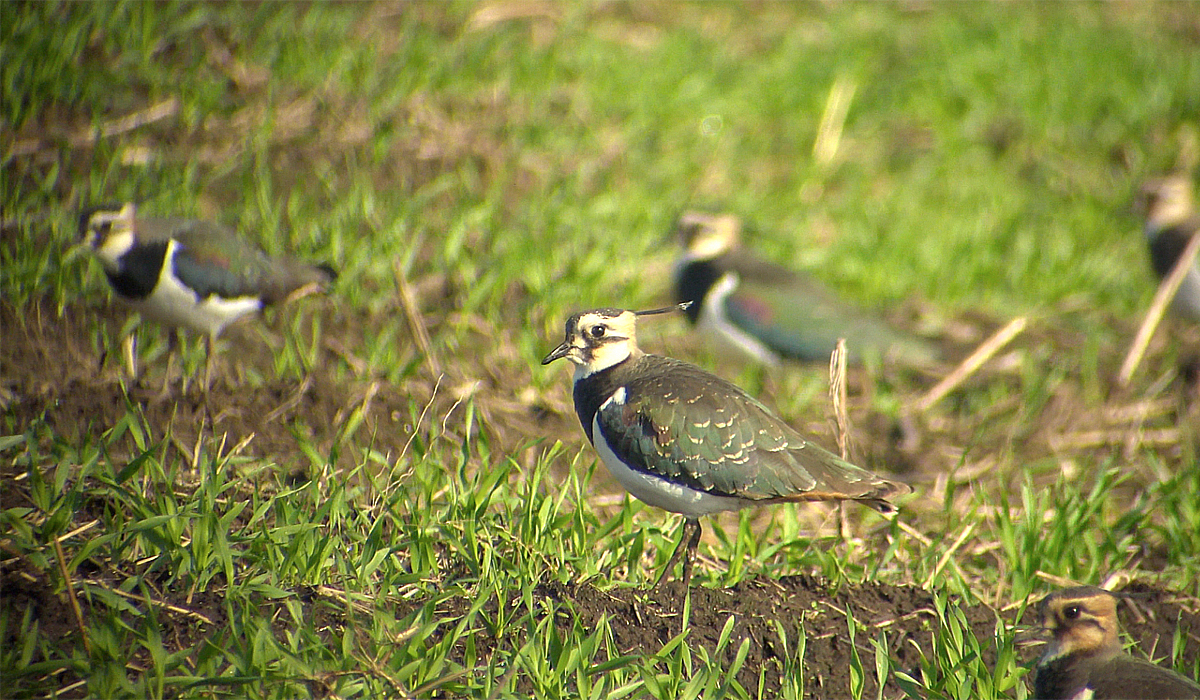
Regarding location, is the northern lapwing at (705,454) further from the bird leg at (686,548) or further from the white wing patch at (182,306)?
the white wing patch at (182,306)

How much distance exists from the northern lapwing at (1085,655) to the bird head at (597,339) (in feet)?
4.88

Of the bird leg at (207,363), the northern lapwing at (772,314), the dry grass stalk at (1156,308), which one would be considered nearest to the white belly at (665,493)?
the bird leg at (207,363)

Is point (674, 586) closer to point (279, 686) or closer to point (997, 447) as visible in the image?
point (279, 686)

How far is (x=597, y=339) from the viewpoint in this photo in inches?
141

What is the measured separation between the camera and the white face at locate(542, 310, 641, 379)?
3.55 metres

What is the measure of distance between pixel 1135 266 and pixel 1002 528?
12.7 ft

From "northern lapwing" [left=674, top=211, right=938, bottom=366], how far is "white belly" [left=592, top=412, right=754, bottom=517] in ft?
6.43

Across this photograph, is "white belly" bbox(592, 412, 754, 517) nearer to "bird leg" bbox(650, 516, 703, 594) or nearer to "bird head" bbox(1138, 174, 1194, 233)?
"bird leg" bbox(650, 516, 703, 594)

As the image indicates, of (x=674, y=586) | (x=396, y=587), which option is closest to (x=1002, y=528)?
(x=674, y=586)

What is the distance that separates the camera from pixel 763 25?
29.5 ft

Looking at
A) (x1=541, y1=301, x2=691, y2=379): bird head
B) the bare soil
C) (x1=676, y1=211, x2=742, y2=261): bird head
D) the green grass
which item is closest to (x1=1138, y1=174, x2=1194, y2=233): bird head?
the green grass

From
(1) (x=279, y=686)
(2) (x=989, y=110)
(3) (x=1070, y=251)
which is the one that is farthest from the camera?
(2) (x=989, y=110)

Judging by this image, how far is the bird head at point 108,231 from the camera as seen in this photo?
4.16 m

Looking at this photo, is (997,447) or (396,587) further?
(997,447)
